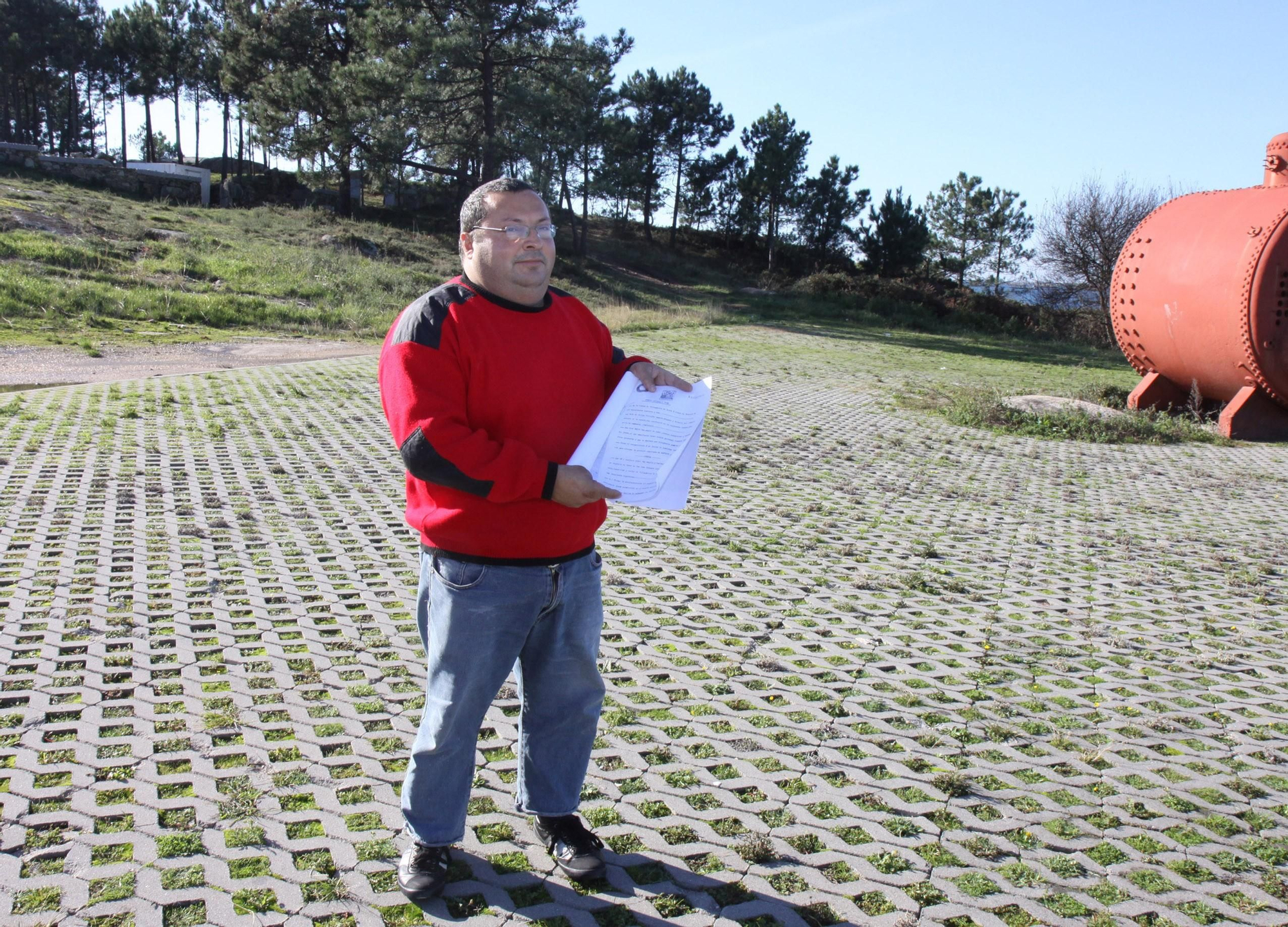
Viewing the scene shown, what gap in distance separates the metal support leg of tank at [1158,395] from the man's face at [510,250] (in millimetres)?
13658

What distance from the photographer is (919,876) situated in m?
3.07

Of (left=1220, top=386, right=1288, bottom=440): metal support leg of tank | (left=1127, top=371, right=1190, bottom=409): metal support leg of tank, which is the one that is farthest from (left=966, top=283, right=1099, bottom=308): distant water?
(left=1220, top=386, right=1288, bottom=440): metal support leg of tank

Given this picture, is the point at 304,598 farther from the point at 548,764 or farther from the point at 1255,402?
the point at 1255,402

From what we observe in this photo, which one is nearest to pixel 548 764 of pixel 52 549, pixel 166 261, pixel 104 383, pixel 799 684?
pixel 799 684

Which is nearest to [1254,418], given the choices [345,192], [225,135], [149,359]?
[149,359]

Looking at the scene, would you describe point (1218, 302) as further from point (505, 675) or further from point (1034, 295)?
point (1034, 295)

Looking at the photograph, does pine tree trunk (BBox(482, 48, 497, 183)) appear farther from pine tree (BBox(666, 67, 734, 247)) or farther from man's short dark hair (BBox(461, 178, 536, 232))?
man's short dark hair (BBox(461, 178, 536, 232))

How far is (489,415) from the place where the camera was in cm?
262

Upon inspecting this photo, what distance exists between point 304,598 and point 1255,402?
12033 mm

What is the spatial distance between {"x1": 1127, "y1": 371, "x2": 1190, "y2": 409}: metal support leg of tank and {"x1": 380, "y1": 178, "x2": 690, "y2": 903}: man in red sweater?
13.3 m

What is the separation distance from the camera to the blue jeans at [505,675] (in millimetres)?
2648

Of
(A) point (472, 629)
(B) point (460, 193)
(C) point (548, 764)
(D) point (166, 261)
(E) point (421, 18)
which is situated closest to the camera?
(A) point (472, 629)

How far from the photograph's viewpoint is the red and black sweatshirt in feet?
8.10

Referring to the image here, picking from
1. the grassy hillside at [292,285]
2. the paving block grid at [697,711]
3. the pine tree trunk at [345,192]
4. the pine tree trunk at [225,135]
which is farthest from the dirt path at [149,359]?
the pine tree trunk at [225,135]
